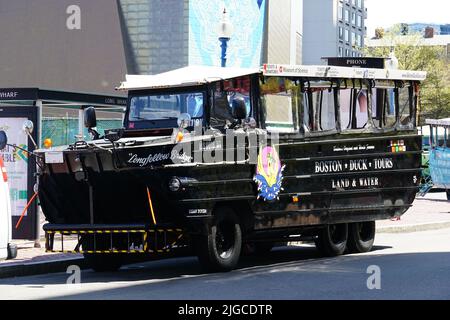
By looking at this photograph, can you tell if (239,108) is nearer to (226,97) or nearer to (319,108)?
(226,97)

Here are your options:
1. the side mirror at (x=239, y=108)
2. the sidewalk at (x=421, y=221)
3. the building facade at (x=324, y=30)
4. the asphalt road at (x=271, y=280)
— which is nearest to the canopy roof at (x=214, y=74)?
the side mirror at (x=239, y=108)

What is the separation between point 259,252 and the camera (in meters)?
17.0

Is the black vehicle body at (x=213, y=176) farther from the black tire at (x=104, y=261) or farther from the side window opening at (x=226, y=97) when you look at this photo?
the black tire at (x=104, y=261)

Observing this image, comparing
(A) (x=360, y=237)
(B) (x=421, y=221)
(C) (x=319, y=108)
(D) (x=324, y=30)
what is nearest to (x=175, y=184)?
(C) (x=319, y=108)

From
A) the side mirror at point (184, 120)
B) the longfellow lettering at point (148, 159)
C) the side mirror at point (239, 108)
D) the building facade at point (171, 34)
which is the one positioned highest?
Result: the building facade at point (171, 34)

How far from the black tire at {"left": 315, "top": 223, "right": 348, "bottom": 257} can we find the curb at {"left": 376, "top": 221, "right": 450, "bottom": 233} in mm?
4900

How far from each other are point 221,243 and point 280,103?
7.72 feet

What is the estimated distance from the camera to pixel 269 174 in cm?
1416

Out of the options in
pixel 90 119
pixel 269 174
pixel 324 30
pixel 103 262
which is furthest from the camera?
pixel 324 30

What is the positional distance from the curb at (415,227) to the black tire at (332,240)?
490 cm

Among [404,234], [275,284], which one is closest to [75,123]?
[404,234]

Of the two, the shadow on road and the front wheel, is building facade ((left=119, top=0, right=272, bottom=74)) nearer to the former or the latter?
the shadow on road

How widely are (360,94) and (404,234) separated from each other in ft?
19.2

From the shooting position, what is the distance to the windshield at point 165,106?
13961 mm
